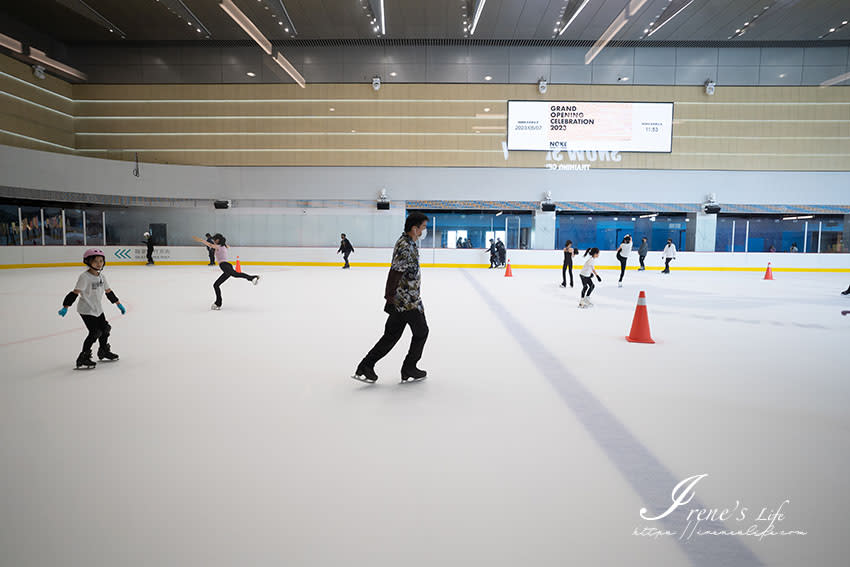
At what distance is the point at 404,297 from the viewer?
3.36 metres

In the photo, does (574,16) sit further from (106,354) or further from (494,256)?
(106,354)

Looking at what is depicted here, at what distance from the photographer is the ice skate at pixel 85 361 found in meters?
3.86

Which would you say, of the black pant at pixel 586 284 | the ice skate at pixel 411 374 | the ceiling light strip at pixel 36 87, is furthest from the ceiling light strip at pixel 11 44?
the black pant at pixel 586 284

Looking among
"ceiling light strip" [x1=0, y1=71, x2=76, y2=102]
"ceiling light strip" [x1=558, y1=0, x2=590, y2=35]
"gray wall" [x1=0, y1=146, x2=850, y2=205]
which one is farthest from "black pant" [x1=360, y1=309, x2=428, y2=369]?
"ceiling light strip" [x1=0, y1=71, x2=76, y2=102]

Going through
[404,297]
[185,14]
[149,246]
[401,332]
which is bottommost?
[401,332]

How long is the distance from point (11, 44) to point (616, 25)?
21.4 metres

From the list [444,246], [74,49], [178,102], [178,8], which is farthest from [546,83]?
[74,49]

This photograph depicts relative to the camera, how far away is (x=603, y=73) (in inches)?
707

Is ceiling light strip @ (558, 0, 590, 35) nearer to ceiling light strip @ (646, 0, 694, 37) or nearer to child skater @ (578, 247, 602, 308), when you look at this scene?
ceiling light strip @ (646, 0, 694, 37)

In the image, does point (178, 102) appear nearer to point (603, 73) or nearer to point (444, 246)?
point (444, 246)

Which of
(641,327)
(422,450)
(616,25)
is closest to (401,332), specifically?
(422,450)

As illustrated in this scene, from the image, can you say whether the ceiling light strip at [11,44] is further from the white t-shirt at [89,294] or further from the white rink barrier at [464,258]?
the white t-shirt at [89,294]

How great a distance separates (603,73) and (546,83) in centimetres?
240

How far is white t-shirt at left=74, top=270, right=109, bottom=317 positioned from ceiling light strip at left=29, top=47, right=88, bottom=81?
63.5 feet
